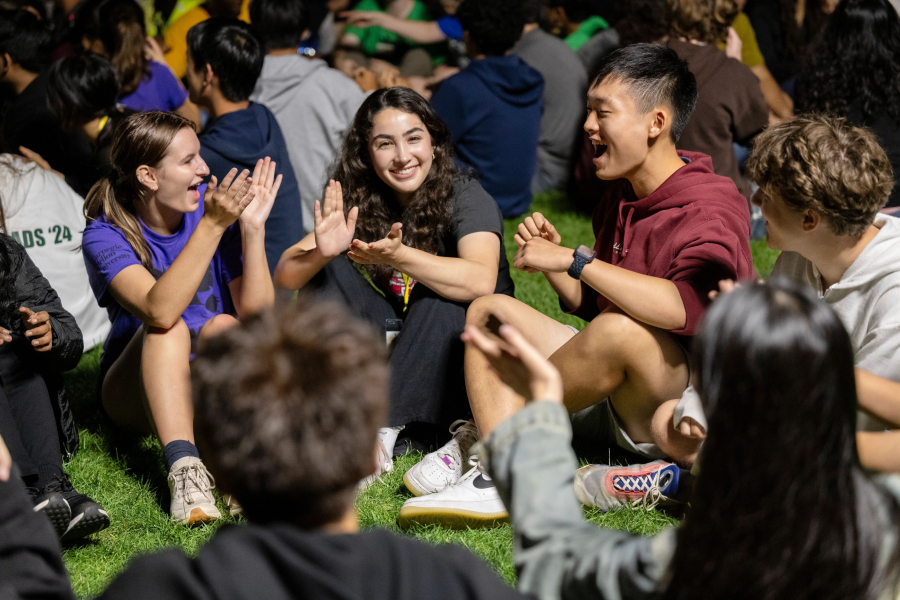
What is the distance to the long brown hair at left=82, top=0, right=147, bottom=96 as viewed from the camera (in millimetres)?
Answer: 4574

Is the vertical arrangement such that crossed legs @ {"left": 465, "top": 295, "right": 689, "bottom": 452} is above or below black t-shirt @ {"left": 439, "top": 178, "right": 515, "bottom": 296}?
below

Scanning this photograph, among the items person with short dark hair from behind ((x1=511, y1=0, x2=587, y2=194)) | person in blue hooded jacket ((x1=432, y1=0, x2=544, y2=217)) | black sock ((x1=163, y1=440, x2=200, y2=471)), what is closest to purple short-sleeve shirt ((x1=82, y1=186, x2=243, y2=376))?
black sock ((x1=163, y1=440, x2=200, y2=471))

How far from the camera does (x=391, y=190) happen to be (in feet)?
10.00

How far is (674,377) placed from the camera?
2391 mm

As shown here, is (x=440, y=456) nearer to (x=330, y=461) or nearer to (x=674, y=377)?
(x=674, y=377)

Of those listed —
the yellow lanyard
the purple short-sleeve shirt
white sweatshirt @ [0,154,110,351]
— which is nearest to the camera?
the purple short-sleeve shirt

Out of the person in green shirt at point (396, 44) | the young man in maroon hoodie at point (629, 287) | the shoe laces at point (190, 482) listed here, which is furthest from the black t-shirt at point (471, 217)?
the person in green shirt at point (396, 44)

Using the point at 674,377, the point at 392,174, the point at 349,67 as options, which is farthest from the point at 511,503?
the point at 349,67

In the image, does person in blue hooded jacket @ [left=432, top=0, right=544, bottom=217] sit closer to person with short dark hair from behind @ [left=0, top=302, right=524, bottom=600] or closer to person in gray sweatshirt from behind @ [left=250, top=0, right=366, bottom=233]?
person in gray sweatshirt from behind @ [left=250, top=0, right=366, bottom=233]

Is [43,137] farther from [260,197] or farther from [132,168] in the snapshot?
[260,197]

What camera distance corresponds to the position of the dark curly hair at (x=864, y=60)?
12.2ft

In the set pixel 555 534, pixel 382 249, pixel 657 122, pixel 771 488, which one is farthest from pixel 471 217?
pixel 771 488

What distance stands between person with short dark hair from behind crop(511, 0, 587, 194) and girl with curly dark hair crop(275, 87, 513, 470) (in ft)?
8.77

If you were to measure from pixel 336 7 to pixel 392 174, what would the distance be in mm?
3653
